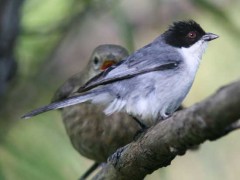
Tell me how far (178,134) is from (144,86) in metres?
1.18

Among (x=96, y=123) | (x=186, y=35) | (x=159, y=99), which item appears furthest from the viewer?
(x=96, y=123)

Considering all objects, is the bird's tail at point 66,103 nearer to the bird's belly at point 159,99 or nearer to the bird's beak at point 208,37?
the bird's belly at point 159,99

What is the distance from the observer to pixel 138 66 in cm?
399

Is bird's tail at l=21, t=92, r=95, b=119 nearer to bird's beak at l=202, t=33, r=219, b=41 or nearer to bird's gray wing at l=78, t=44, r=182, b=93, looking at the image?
bird's gray wing at l=78, t=44, r=182, b=93

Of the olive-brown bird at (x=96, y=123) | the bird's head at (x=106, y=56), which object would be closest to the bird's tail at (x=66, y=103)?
the olive-brown bird at (x=96, y=123)

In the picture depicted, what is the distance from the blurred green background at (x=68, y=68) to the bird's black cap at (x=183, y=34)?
0.43 feet

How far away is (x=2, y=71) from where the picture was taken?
4.48 metres

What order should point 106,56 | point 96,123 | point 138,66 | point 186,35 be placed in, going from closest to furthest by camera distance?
point 138,66, point 186,35, point 96,123, point 106,56

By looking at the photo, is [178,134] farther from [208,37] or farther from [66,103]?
[208,37]

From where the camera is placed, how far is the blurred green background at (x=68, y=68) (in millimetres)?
4215

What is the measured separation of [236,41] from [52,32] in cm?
124

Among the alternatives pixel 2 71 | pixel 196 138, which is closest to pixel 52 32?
pixel 2 71

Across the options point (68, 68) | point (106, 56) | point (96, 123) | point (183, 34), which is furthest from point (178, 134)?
point (68, 68)

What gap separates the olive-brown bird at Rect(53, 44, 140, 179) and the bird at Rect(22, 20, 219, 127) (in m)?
0.72
